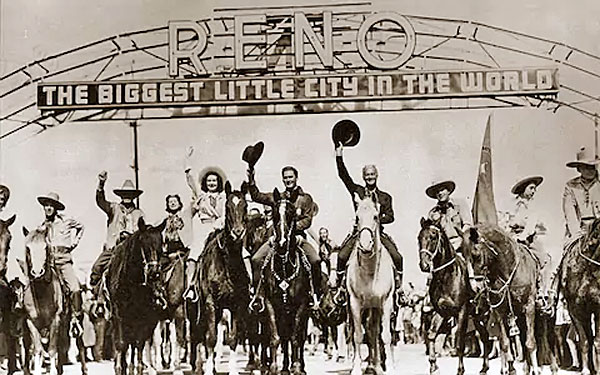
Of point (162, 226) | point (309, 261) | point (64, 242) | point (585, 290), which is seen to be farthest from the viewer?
point (64, 242)

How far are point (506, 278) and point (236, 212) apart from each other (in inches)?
77.8

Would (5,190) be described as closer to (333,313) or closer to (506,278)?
(333,313)

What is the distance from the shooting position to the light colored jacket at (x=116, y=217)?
280 inches


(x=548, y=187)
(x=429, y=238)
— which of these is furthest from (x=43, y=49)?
(x=548, y=187)

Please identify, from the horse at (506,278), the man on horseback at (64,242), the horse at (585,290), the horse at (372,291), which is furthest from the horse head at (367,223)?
the man on horseback at (64,242)

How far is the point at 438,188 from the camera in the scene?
23.0ft

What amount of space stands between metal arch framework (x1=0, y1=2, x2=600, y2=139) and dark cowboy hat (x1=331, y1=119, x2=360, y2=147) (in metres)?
0.12

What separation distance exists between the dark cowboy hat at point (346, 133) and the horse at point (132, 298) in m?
1.42

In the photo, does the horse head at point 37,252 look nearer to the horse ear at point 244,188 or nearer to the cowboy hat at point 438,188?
the horse ear at point 244,188

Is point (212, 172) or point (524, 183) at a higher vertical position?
point (212, 172)

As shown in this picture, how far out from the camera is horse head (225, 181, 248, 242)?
274 inches

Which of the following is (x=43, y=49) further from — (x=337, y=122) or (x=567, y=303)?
(x=567, y=303)

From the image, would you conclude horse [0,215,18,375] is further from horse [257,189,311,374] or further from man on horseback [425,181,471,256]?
man on horseback [425,181,471,256]

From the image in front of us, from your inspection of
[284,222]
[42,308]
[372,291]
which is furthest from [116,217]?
[372,291]
